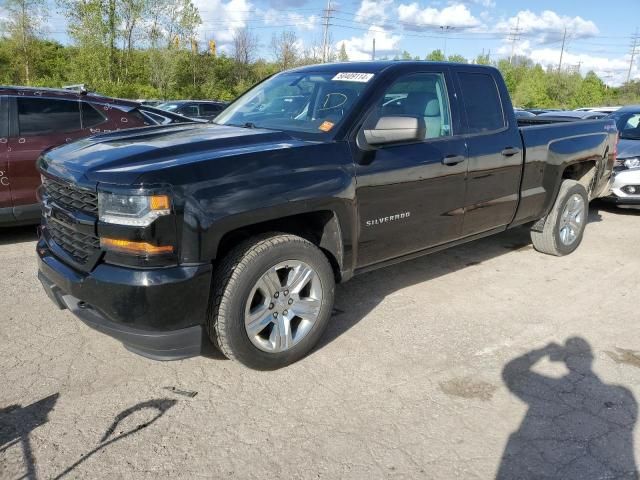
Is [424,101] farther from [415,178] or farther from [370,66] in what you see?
[415,178]

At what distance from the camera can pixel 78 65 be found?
100 ft

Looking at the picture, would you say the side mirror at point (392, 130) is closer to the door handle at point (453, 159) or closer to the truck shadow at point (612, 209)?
the door handle at point (453, 159)

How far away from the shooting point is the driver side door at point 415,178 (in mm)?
→ 3740

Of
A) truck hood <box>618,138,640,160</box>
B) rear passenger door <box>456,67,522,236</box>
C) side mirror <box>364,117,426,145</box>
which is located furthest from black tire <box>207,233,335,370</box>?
truck hood <box>618,138,640,160</box>

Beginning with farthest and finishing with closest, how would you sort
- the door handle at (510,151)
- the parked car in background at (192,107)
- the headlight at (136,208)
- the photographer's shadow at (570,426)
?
the parked car in background at (192,107)
the door handle at (510,151)
the headlight at (136,208)
the photographer's shadow at (570,426)

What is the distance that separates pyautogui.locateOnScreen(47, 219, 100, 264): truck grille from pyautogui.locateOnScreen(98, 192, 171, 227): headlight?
245 mm

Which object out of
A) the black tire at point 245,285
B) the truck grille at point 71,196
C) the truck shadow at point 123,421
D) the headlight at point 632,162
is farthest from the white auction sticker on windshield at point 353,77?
the headlight at point 632,162

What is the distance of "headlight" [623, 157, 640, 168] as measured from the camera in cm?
813

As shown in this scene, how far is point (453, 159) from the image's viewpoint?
4230 millimetres

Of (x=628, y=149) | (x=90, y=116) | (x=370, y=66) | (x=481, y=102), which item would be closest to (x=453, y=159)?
(x=481, y=102)

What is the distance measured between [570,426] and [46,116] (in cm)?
601

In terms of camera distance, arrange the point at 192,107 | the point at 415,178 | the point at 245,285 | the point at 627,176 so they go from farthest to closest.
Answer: the point at 192,107, the point at 627,176, the point at 415,178, the point at 245,285

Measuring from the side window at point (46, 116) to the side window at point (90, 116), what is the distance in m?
0.06

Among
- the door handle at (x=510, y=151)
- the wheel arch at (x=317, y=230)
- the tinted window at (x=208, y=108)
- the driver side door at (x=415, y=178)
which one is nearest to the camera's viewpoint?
the wheel arch at (x=317, y=230)
